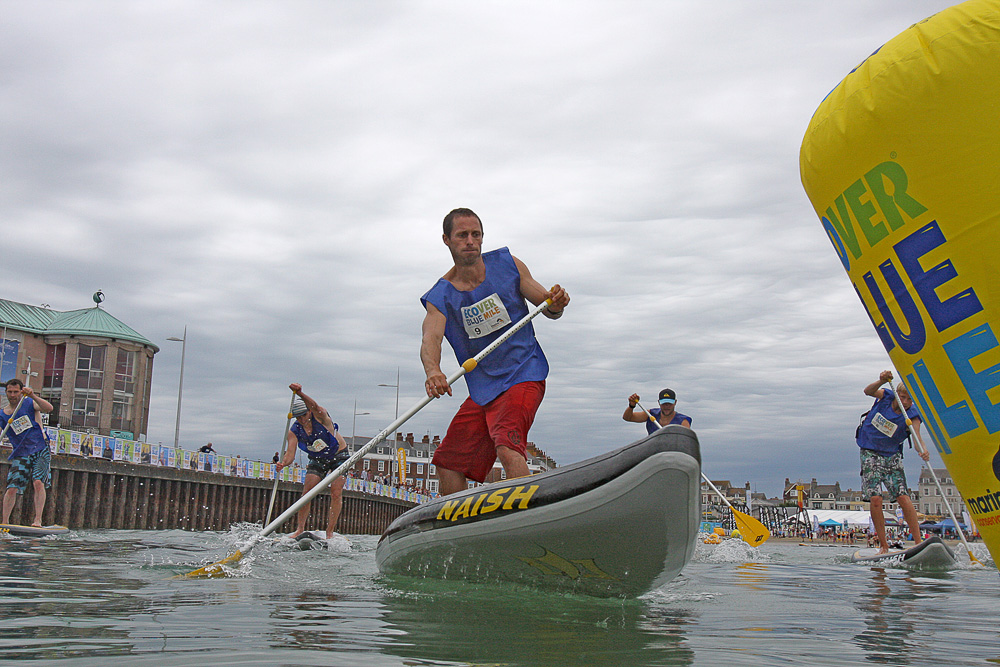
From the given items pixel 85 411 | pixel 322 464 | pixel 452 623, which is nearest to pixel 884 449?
pixel 322 464

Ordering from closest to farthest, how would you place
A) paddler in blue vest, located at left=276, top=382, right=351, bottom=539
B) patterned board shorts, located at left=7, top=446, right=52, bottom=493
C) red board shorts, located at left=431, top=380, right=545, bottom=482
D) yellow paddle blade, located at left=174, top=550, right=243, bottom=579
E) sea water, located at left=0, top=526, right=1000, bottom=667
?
sea water, located at left=0, top=526, right=1000, bottom=667, yellow paddle blade, located at left=174, top=550, right=243, bottom=579, red board shorts, located at left=431, top=380, right=545, bottom=482, paddler in blue vest, located at left=276, top=382, right=351, bottom=539, patterned board shorts, located at left=7, top=446, right=52, bottom=493

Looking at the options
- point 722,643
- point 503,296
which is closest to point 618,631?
point 722,643

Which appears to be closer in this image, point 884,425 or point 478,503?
point 478,503

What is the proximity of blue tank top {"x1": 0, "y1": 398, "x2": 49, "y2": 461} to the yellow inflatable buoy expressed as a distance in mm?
9892

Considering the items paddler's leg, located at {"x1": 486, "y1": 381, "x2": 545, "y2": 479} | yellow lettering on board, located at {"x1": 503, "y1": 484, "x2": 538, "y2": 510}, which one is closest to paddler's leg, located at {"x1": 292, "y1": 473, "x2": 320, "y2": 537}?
paddler's leg, located at {"x1": 486, "y1": 381, "x2": 545, "y2": 479}

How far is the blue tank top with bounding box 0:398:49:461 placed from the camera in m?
9.60

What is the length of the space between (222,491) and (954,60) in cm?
2380

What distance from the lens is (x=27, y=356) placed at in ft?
121

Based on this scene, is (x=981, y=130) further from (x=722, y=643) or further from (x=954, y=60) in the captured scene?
(x=722, y=643)

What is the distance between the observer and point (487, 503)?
3.63m

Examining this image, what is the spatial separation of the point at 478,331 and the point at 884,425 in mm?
5973

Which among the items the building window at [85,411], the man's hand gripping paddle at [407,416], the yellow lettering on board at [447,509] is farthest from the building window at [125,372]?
the yellow lettering on board at [447,509]

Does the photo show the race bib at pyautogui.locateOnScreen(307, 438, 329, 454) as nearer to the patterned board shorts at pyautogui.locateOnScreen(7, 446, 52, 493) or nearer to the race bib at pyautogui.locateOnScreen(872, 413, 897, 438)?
the patterned board shorts at pyautogui.locateOnScreen(7, 446, 52, 493)

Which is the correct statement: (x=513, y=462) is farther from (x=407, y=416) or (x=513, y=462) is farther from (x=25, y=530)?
(x=25, y=530)
